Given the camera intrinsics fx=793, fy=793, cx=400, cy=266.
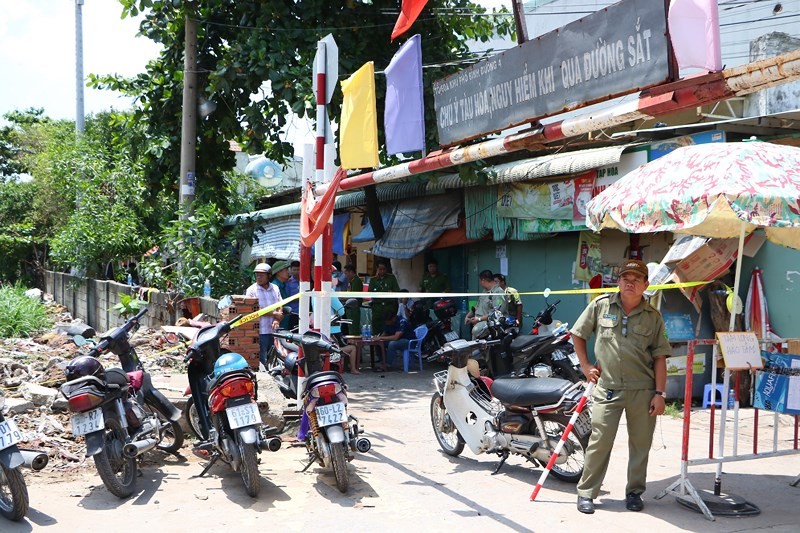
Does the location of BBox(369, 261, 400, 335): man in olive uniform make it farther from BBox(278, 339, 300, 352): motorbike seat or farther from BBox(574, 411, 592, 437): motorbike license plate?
BBox(574, 411, 592, 437): motorbike license plate

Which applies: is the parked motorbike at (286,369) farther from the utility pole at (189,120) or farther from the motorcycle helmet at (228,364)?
the utility pole at (189,120)

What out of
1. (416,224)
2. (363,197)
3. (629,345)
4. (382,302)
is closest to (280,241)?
(363,197)

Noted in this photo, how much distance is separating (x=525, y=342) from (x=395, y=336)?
150 inches

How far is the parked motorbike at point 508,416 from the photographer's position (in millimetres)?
5996

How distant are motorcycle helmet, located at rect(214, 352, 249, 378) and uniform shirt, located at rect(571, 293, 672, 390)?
264cm

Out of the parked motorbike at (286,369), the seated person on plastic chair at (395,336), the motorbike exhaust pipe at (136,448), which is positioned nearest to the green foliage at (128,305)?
the seated person on plastic chair at (395,336)

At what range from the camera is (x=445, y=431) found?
→ 705cm

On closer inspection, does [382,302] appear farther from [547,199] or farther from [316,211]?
[316,211]

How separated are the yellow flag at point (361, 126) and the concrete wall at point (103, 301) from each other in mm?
3633

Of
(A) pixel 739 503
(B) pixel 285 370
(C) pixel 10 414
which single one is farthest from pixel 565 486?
(C) pixel 10 414

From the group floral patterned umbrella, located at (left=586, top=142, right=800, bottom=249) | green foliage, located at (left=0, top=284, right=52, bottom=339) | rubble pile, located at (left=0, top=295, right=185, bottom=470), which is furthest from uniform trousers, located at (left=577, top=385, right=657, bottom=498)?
green foliage, located at (left=0, top=284, right=52, bottom=339)

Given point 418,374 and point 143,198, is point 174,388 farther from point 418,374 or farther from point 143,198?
point 143,198

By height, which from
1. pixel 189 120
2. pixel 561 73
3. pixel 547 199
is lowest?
pixel 547 199

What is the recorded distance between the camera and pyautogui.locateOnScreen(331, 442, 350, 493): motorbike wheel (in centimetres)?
569
